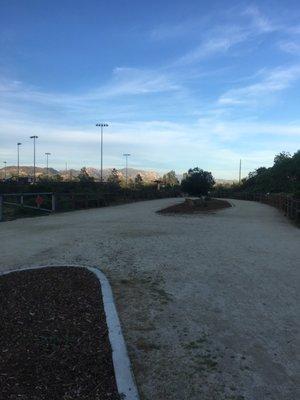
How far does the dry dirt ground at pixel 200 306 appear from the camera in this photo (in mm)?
4707

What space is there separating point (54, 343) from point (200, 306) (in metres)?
2.37

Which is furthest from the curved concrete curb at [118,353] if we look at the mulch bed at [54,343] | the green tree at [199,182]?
the green tree at [199,182]

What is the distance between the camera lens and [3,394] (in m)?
4.22

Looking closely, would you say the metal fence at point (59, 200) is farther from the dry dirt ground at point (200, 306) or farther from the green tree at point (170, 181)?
the green tree at point (170, 181)

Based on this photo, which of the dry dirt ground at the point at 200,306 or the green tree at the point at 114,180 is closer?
the dry dirt ground at the point at 200,306

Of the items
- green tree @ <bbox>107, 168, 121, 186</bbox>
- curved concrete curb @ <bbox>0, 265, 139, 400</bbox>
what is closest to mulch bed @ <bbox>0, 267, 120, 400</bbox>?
curved concrete curb @ <bbox>0, 265, 139, 400</bbox>

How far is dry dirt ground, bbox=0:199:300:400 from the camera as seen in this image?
15.4ft

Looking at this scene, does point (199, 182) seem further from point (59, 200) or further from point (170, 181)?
point (170, 181)

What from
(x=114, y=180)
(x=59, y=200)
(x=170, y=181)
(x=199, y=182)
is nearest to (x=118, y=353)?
(x=59, y=200)

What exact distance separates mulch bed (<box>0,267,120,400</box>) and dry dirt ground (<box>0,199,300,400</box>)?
36 cm

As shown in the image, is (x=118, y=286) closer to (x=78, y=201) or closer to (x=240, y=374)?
(x=240, y=374)

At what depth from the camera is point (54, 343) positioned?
5258 millimetres

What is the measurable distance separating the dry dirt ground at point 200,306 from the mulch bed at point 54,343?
0.36 meters

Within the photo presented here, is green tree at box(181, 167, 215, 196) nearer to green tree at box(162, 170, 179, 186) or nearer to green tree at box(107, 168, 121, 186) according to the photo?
green tree at box(107, 168, 121, 186)
